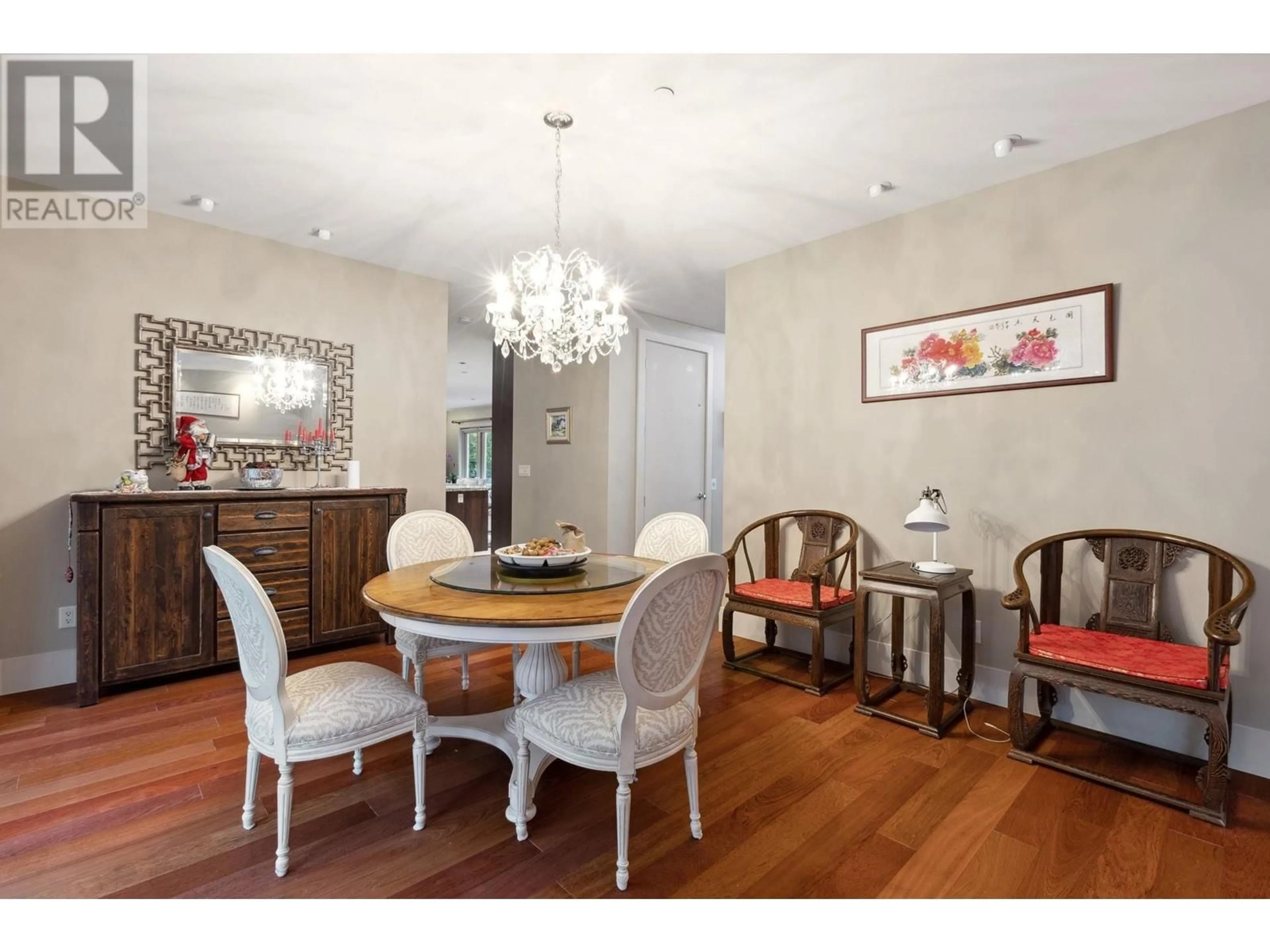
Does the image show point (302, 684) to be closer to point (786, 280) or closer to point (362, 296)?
point (362, 296)

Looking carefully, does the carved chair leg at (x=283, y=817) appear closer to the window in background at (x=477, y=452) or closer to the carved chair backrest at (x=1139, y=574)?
the carved chair backrest at (x=1139, y=574)

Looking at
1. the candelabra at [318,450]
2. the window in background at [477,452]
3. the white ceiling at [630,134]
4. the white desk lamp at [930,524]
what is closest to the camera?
the white ceiling at [630,134]

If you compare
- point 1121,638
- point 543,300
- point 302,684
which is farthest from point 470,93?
point 1121,638

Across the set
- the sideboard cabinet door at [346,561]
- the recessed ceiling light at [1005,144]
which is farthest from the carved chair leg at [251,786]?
the recessed ceiling light at [1005,144]

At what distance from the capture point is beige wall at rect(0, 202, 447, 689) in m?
2.99

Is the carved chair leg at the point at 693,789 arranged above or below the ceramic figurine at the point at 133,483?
below

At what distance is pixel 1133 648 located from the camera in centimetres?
234

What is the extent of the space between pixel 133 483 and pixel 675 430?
13.8 feet

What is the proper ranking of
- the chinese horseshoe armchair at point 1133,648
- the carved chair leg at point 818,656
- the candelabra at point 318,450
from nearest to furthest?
1. the chinese horseshoe armchair at point 1133,648
2. the carved chair leg at point 818,656
3. the candelabra at point 318,450

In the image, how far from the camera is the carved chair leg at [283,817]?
164 centimetres

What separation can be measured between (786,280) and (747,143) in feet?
4.63

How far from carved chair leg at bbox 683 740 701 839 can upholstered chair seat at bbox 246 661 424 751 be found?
86cm

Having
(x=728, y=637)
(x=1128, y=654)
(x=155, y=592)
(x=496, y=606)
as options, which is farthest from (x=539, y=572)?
(x=1128, y=654)

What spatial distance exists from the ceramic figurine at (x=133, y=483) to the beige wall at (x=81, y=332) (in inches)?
10.3
